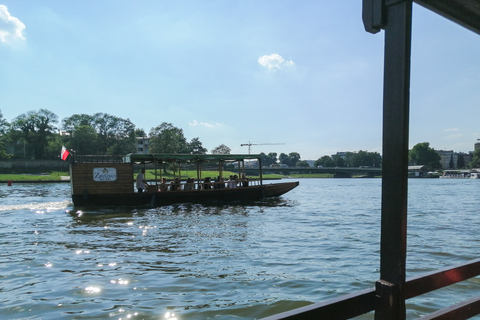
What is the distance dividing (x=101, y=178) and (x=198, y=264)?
14.4 meters

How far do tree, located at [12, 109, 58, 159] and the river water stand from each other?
92.1m

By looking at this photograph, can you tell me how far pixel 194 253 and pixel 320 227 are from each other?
700 centimetres

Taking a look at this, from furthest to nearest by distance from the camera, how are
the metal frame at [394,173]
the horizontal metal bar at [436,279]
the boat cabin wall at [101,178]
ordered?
the boat cabin wall at [101,178] → the horizontal metal bar at [436,279] → the metal frame at [394,173]

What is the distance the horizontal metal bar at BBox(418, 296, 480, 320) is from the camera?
2828mm

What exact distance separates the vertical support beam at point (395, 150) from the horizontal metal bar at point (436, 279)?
10 cm

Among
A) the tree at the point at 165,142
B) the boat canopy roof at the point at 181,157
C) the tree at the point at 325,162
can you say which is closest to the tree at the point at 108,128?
the tree at the point at 165,142

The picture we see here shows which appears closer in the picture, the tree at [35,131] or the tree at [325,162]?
the tree at [35,131]

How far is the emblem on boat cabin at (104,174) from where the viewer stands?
2177cm

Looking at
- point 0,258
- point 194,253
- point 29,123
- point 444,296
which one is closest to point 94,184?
point 0,258

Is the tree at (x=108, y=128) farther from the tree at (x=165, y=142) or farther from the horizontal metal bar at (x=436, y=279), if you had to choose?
the horizontal metal bar at (x=436, y=279)

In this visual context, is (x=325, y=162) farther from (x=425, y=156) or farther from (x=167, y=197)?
(x=167, y=197)

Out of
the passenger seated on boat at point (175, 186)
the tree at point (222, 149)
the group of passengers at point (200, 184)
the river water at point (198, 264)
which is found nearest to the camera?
the river water at point (198, 264)

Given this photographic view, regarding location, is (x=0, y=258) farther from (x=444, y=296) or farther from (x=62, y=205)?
(x=62, y=205)

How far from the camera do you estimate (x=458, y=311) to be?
2.99 metres
